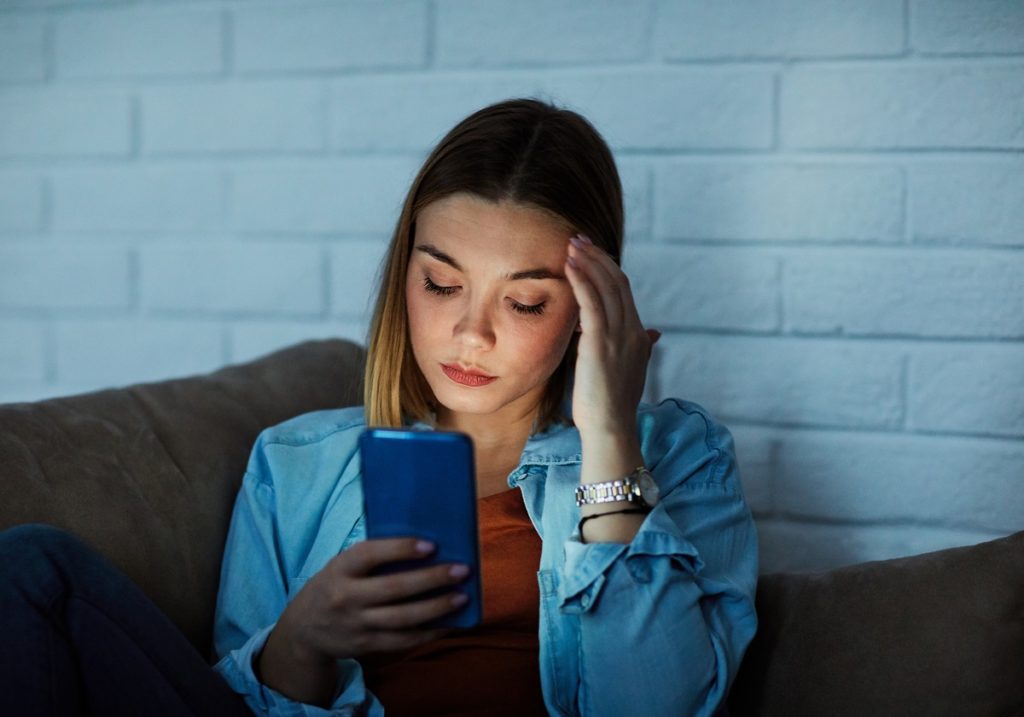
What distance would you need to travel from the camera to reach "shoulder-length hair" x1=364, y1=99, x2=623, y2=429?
1.24 m

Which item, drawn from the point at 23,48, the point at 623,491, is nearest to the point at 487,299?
the point at 623,491

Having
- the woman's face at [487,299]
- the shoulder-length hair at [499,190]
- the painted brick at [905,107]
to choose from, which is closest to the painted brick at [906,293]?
the painted brick at [905,107]

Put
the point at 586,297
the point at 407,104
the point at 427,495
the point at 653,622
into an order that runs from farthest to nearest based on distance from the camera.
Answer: the point at 407,104
the point at 586,297
the point at 653,622
the point at 427,495

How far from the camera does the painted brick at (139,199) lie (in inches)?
73.8

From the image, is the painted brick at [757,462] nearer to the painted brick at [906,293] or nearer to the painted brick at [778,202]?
the painted brick at [906,293]

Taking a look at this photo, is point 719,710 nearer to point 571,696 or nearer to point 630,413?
point 571,696

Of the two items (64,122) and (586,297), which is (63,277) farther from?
(586,297)

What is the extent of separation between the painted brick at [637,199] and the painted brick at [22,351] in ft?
3.61

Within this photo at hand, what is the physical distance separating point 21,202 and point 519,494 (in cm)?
119

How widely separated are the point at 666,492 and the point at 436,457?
0.42 metres

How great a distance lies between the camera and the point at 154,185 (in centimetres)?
190

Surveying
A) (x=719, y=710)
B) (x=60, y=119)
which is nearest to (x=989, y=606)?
(x=719, y=710)

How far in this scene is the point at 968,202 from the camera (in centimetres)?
151

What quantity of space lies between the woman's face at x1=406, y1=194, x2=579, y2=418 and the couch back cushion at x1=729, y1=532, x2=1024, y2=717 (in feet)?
1.32
